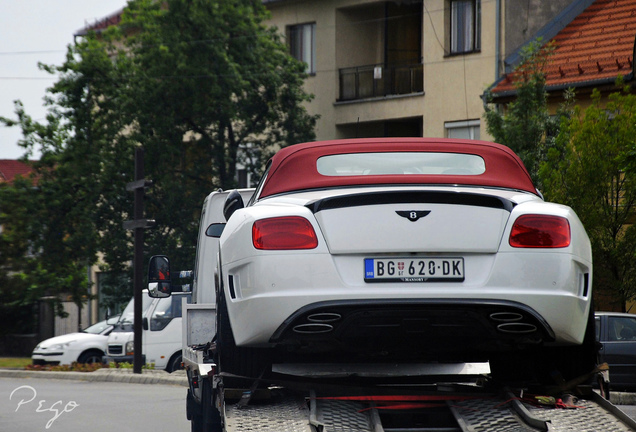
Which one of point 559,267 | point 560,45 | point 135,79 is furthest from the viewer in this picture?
point 135,79

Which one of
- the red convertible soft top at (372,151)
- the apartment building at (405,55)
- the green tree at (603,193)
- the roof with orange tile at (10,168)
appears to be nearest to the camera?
the red convertible soft top at (372,151)

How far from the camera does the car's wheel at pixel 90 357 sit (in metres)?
27.8

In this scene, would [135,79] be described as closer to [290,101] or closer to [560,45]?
[290,101]

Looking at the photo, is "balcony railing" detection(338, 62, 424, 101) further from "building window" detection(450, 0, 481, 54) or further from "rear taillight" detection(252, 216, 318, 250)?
"rear taillight" detection(252, 216, 318, 250)

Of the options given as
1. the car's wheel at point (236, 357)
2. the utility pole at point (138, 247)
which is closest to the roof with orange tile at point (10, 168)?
the utility pole at point (138, 247)

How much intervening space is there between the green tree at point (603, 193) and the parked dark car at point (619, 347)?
175cm

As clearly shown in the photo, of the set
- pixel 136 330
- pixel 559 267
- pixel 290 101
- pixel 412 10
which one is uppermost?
pixel 412 10

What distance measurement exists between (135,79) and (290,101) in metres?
4.67

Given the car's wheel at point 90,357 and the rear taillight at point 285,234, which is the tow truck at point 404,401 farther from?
the car's wheel at point 90,357

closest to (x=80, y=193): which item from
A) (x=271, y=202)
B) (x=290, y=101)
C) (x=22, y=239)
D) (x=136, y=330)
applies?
(x=22, y=239)

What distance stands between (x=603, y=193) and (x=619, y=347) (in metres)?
3.58

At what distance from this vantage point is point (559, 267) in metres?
5.67

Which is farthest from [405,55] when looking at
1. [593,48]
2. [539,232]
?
[539,232]

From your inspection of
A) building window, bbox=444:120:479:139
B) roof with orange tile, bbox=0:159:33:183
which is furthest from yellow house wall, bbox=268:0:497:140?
roof with orange tile, bbox=0:159:33:183
